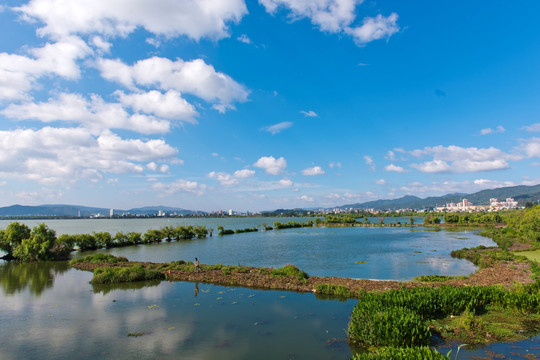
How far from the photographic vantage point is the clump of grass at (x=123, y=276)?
2750 centimetres

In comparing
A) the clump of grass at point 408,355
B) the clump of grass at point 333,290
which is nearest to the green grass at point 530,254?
the clump of grass at point 333,290

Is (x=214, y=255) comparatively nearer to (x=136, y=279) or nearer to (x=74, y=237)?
(x=136, y=279)

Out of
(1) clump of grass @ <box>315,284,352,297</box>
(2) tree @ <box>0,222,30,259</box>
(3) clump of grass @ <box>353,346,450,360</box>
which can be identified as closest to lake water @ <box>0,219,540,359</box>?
(1) clump of grass @ <box>315,284,352,297</box>

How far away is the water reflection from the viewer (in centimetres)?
2581

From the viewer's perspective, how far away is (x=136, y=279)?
28.2 m

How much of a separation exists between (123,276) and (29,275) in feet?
40.1

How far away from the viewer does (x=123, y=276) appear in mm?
28109

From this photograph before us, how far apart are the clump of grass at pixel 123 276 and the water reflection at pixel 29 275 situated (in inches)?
157

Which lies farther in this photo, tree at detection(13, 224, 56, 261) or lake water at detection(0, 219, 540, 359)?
tree at detection(13, 224, 56, 261)

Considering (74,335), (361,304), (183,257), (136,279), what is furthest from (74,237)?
(361,304)

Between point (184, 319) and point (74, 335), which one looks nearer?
point (74, 335)

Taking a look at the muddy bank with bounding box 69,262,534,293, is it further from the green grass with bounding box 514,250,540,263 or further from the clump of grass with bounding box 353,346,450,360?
the clump of grass with bounding box 353,346,450,360

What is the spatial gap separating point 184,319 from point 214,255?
31263 millimetres

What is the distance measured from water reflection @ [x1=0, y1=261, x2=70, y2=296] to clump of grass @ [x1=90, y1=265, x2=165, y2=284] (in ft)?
13.1
